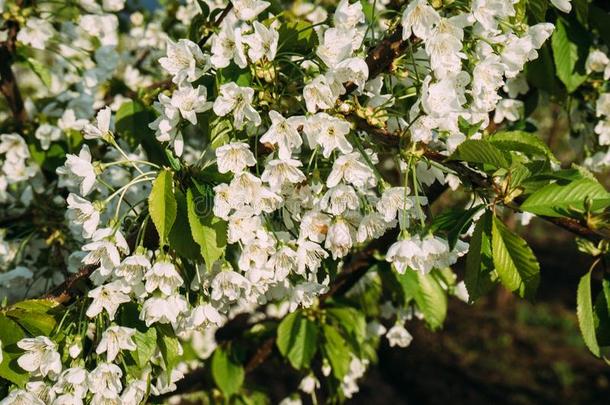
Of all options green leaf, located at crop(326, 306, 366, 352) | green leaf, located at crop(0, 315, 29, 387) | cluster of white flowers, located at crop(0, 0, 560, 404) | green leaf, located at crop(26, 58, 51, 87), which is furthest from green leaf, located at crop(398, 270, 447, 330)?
green leaf, located at crop(26, 58, 51, 87)

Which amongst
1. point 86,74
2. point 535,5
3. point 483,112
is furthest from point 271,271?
point 86,74

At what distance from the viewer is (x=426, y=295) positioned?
2.43 m

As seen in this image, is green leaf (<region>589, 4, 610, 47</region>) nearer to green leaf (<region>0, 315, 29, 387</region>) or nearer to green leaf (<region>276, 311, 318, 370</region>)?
green leaf (<region>276, 311, 318, 370</region>)

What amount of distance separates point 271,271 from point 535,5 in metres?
0.92

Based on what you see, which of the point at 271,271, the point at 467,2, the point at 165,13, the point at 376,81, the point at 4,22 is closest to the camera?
the point at 467,2

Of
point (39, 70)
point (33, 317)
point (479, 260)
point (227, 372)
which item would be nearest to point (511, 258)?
point (479, 260)

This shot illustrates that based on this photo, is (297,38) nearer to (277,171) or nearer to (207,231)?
(277,171)

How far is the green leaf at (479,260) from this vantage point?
4.73 feet

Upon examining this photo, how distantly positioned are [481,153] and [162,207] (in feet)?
2.16

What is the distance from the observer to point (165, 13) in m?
3.22

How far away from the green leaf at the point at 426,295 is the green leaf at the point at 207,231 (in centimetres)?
104

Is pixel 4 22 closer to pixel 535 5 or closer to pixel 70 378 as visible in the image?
pixel 70 378

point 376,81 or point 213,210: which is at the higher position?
point 376,81

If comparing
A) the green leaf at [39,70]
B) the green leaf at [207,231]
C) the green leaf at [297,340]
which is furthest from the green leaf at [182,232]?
the green leaf at [39,70]
